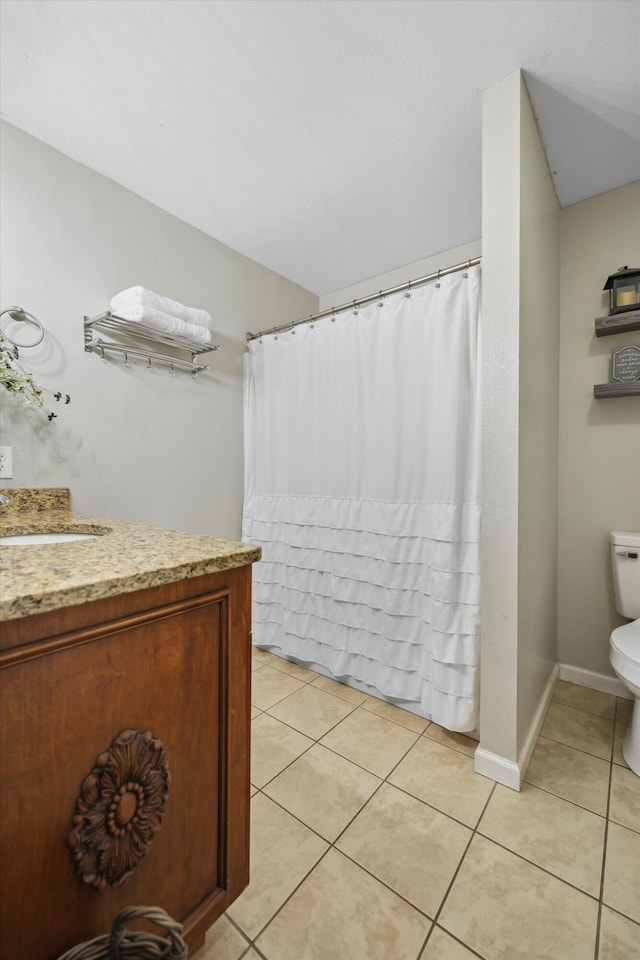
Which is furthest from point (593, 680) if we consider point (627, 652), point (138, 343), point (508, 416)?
point (138, 343)

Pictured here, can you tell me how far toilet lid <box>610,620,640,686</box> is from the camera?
134 cm

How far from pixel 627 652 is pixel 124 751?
5.20 feet

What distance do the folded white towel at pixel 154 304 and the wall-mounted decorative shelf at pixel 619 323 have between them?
184cm

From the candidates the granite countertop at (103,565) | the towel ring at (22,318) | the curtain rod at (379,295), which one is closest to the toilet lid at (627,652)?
the granite countertop at (103,565)

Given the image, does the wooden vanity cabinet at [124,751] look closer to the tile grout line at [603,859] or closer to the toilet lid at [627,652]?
the tile grout line at [603,859]

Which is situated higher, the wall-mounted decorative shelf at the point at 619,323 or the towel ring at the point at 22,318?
the wall-mounted decorative shelf at the point at 619,323

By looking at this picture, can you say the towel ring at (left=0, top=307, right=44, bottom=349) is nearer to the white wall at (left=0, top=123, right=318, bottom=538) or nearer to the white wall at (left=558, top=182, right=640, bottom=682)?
the white wall at (left=0, top=123, right=318, bottom=538)

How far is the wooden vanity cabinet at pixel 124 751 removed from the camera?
545 mm

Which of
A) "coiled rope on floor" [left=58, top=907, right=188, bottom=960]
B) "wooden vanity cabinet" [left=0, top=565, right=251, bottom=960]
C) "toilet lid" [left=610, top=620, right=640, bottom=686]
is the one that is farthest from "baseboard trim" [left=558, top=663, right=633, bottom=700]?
"coiled rope on floor" [left=58, top=907, right=188, bottom=960]

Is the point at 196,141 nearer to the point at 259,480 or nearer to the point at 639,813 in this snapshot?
the point at 259,480

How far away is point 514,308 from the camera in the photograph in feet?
4.25

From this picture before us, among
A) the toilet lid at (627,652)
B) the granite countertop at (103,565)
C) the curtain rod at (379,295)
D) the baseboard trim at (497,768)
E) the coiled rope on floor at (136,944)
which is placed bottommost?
the baseboard trim at (497,768)

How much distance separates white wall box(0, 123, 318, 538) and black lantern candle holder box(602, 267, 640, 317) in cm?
186

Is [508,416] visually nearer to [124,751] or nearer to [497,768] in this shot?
[497,768]
